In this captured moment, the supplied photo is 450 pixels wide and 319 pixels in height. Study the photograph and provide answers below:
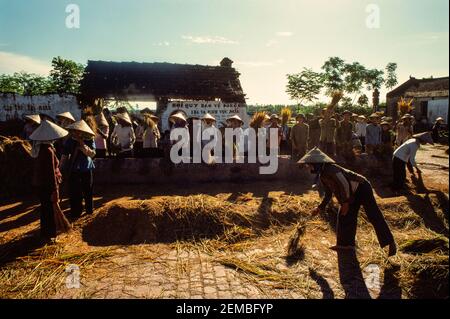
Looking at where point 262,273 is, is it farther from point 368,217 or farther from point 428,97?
point 428,97

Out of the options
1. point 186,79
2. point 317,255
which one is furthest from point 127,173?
point 186,79

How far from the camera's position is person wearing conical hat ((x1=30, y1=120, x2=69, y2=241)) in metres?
4.77

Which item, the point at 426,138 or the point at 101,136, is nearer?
the point at 426,138

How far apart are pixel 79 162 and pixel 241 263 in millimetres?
3353

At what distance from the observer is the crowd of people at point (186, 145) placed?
452cm

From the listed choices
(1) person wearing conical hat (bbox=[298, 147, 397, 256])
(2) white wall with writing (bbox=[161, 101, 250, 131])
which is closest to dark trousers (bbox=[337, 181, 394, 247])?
(1) person wearing conical hat (bbox=[298, 147, 397, 256])

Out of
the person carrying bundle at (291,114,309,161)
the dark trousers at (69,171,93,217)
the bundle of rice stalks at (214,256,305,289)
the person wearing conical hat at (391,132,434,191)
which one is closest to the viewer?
the bundle of rice stalks at (214,256,305,289)

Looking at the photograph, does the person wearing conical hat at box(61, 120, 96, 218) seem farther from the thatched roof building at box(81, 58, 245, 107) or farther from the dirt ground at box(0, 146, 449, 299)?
the thatched roof building at box(81, 58, 245, 107)

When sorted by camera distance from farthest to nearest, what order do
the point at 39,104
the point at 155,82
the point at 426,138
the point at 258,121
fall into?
the point at 155,82
the point at 39,104
the point at 258,121
the point at 426,138

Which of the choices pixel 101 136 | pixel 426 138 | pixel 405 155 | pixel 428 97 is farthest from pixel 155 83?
pixel 428 97

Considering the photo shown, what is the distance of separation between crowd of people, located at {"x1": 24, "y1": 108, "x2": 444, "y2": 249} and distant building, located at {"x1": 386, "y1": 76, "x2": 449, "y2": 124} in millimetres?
19588

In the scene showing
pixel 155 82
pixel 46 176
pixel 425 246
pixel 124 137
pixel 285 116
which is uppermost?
pixel 155 82

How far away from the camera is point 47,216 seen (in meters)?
4.88

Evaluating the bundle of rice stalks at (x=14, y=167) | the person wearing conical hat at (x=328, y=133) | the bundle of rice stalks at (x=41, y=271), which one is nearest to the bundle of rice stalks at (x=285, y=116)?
the person wearing conical hat at (x=328, y=133)
